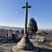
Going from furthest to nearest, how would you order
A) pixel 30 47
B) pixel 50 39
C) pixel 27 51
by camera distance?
pixel 50 39 < pixel 30 47 < pixel 27 51

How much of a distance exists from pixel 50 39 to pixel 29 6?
21.4 m

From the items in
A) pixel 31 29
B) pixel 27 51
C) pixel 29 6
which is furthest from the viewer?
pixel 31 29

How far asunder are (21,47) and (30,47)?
1125mm

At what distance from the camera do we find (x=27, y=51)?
58.0ft

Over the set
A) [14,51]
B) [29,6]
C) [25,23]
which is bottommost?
[14,51]

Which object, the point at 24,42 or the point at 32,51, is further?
the point at 24,42

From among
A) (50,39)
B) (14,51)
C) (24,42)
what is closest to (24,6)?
(24,42)

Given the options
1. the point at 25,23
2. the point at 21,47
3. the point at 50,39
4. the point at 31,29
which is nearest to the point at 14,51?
the point at 21,47

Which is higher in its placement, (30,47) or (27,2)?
(27,2)

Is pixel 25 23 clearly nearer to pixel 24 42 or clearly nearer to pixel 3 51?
pixel 24 42

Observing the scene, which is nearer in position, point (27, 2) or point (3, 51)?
point (3, 51)

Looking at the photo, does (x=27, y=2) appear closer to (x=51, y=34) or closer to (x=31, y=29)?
(x=51, y=34)

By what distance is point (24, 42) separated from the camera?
19094 millimetres

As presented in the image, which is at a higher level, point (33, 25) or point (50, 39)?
point (33, 25)
